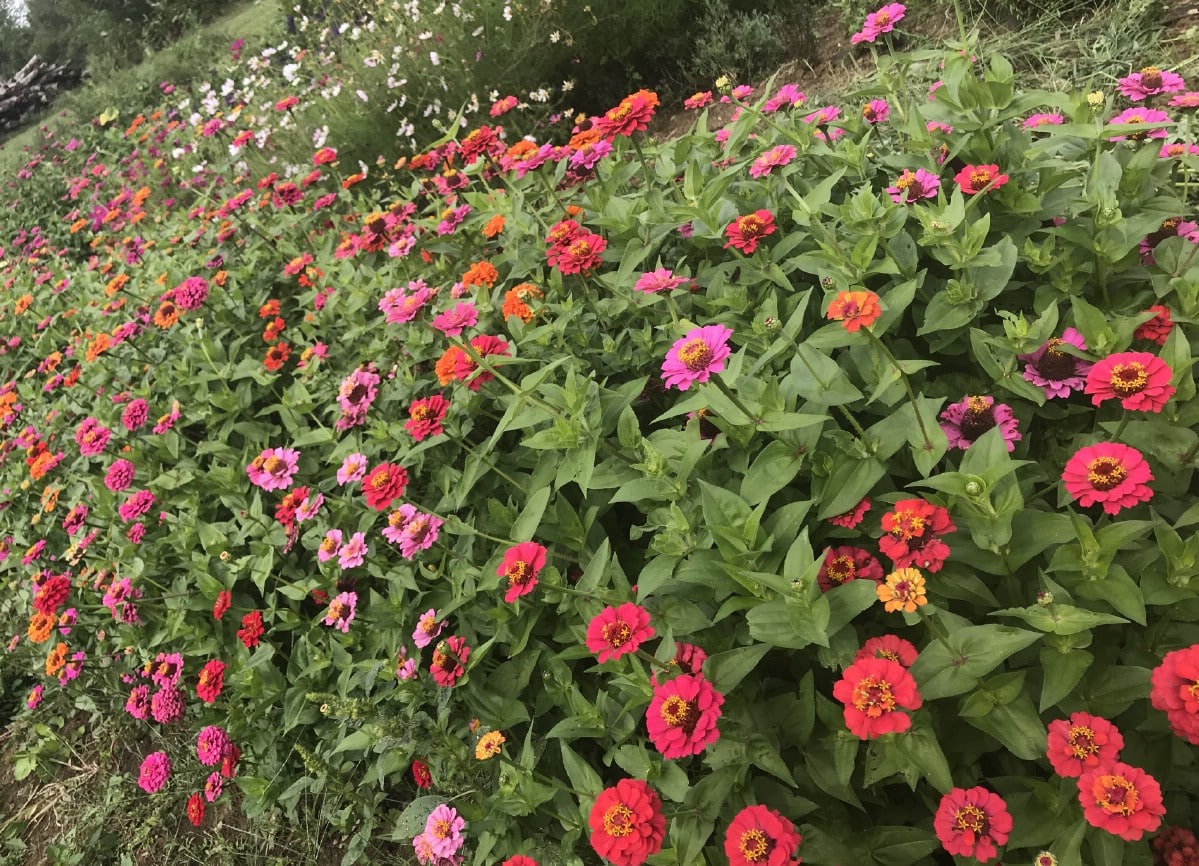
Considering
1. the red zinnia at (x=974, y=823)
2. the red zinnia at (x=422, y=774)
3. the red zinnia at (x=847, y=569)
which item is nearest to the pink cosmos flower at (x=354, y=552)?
the red zinnia at (x=422, y=774)

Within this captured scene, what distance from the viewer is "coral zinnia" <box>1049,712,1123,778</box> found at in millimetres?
1165

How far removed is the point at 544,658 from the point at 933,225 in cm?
162

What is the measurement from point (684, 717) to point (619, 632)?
0.22m

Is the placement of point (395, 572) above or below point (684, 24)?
below

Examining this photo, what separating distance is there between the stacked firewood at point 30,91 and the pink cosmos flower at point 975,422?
2287 cm

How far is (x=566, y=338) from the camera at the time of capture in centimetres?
246

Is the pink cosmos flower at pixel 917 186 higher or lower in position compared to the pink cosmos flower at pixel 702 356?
lower

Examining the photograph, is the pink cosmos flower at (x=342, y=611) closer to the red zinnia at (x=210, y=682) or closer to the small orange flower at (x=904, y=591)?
the red zinnia at (x=210, y=682)

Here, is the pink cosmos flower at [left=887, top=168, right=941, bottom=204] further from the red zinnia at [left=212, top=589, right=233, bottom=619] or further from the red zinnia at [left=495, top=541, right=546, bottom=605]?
the red zinnia at [left=212, top=589, right=233, bottom=619]

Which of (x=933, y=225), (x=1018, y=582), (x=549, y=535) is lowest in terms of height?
(x=1018, y=582)

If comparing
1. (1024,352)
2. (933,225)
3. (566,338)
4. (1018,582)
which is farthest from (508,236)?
(1018,582)

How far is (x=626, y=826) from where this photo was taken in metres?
1.31

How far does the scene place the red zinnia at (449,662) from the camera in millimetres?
1888

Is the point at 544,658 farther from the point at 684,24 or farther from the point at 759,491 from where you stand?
the point at 684,24
